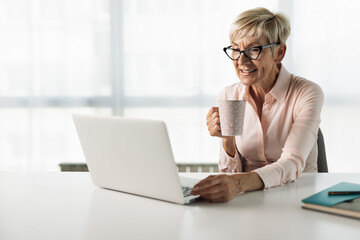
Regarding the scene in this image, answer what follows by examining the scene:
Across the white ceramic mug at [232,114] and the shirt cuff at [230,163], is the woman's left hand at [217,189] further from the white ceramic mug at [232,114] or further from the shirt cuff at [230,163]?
the shirt cuff at [230,163]

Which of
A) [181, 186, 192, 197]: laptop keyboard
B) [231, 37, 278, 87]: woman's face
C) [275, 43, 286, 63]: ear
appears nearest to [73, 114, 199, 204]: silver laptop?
[181, 186, 192, 197]: laptop keyboard

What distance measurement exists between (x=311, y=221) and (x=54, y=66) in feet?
8.11

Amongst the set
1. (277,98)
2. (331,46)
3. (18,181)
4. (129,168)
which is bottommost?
(18,181)

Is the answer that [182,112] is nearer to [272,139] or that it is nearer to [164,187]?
[272,139]

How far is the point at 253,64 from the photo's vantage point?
178 cm

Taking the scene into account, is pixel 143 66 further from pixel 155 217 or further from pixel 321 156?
pixel 155 217

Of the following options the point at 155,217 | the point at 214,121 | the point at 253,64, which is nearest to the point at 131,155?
the point at 155,217

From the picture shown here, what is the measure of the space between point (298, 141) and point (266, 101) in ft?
1.08

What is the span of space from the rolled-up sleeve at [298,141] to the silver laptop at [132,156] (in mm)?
267

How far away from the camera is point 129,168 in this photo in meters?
A: 1.28

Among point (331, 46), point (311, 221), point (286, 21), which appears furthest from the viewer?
point (331, 46)

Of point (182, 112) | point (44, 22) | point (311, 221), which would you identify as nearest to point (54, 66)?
point (44, 22)

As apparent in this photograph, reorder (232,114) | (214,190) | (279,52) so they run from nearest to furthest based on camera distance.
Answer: (214,190) < (232,114) < (279,52)

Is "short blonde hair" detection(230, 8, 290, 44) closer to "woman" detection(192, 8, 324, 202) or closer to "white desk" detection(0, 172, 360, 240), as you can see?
"woman" detection(192, 8, 324, 202)
